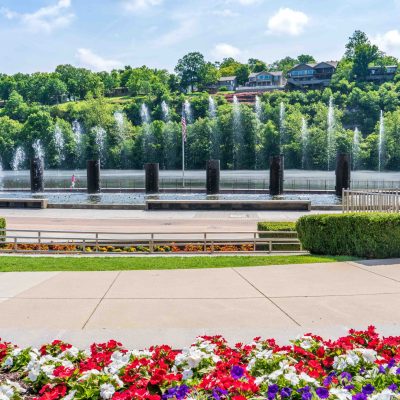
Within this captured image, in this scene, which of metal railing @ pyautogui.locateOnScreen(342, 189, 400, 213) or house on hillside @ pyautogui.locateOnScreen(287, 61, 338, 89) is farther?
house on hillside @ pyautogui.locateOnScreen(287, 61, 338, 89)

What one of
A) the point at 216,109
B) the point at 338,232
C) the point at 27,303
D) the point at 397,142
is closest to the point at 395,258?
the point at 338,232

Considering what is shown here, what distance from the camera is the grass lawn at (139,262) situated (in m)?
12.5

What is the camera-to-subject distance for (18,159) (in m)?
126

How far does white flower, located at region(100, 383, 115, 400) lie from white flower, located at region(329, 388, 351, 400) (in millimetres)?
1778

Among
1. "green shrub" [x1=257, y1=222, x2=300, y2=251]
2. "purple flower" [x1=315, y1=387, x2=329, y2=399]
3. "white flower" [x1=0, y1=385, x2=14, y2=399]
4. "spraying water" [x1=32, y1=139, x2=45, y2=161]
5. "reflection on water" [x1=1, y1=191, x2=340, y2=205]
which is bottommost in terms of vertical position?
"reflection on water" [x1=1, y1=191, x2=340, y2=205]

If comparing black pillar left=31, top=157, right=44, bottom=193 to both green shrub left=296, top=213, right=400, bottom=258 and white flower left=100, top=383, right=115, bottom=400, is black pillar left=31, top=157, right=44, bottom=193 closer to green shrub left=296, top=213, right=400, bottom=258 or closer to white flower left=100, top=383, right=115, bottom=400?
green shrub left=296, top=213, right=400, bottom=258

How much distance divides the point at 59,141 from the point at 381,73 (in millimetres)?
102417

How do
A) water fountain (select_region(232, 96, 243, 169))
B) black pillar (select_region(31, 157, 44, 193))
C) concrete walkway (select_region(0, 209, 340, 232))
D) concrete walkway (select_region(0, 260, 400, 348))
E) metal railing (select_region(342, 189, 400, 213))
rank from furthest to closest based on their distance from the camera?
water fountain (select_region(232, 96, 243, 169))
black pillar (select_region(31, 157, 44, 193))
concrete walkway (select_region(0, 209, 340, 232))
metal railing (select_region(342, 189, 400, 213))
concrete walkway (select_region(0, 260, 400, 348))

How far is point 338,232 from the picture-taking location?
44.3 ft

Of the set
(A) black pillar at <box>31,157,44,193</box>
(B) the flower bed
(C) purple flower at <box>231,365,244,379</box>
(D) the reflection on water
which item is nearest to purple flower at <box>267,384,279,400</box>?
(B) the flower bed

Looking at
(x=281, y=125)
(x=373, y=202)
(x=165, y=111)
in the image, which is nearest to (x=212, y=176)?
(x=373, y=202)

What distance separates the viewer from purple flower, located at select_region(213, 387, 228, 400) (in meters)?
3.99

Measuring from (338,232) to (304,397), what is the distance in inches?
394

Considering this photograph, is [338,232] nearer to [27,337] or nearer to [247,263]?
[247,263]
